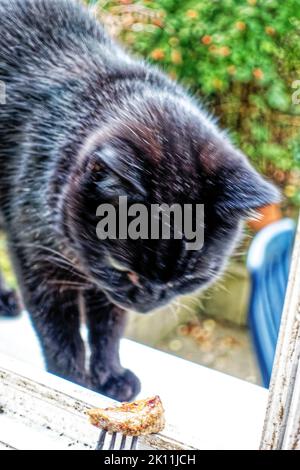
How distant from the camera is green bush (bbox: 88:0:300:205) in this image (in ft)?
2.28

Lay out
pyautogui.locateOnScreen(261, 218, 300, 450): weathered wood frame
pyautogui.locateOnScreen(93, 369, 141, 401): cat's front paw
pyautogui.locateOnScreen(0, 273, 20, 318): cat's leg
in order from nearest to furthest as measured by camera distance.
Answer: pyautogui.locateOnScreen(261, 218, 300, 450): weathered wood frame → pyautogui.locateOnScreen(93, 369, 141, 401): cat's front paw → pyautogui.locateOnScreen(0, 273, 20, 318): cat's leg

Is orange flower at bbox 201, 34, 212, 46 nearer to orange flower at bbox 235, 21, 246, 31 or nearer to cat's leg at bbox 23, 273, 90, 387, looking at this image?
orange flower at bbox 235, 21, 246, 31

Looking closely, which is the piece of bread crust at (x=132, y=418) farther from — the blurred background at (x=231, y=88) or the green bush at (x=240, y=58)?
the green bush at (x=240, y=58)

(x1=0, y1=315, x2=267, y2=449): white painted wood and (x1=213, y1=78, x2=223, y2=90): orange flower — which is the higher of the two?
(x1=213, y1=78, x2=223, y2=90): orange flower

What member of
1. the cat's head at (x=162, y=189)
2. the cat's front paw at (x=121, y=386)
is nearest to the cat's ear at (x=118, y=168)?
the cat's head at (x=162, y=189)

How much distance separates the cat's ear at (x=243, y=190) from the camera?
0.72 m

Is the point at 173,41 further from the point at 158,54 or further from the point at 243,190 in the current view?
the point at 243,190

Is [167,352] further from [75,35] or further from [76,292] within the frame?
[75,35]

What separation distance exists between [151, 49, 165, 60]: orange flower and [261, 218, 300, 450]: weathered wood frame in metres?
0.35

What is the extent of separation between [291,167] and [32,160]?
0.45 metres

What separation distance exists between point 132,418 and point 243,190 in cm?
34

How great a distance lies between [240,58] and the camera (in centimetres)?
74

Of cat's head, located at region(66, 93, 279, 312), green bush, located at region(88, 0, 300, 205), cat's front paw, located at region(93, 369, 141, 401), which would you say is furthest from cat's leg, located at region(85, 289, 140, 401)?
green bush, located at region(88, 0, 300, 205)

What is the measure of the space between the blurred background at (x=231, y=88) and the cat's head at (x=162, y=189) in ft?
0.09
